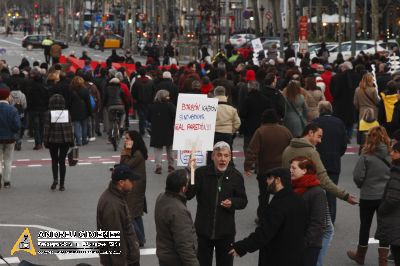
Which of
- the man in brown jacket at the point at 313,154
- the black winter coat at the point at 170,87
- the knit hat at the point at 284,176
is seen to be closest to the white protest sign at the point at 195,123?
the man in brown jacket at the point at 313,154

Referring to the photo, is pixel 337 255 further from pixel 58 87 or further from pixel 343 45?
pixel 343 45

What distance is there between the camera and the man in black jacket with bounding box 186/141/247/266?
10750mm

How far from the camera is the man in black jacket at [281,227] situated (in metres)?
9.37

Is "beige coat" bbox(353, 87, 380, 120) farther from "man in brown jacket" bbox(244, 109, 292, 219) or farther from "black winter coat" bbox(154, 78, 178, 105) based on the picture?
"man in brown jacket" bbox(244, 109, 292, 219)

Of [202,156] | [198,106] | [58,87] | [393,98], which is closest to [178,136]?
[198,106]

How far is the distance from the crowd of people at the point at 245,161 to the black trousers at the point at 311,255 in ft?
0.04

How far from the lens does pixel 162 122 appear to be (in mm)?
20328

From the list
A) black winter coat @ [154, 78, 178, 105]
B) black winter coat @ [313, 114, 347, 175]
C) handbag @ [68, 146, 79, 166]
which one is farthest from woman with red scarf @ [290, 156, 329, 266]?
black winter coat @ [154, 78, 178, 105]

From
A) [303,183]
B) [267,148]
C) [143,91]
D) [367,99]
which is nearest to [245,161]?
[267,148]

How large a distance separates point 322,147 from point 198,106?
→ 216 centimetres

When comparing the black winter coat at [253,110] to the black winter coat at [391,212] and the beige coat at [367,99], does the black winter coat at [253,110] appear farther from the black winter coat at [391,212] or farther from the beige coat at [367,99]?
the black winter coat at [391,212]

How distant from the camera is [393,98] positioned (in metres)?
19.4

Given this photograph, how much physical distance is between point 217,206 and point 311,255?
3.23 feet

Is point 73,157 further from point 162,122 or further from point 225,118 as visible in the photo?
point 225,118
